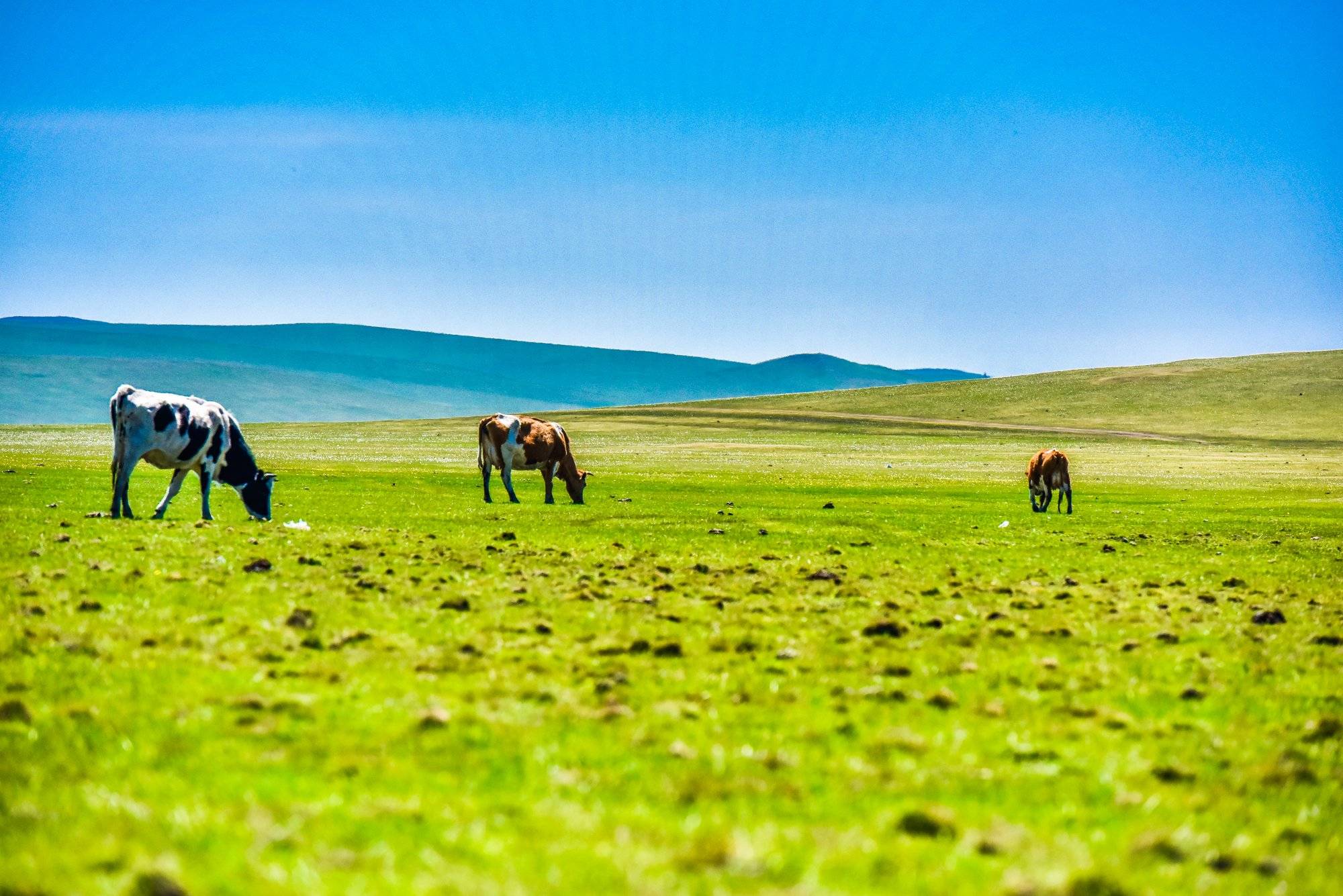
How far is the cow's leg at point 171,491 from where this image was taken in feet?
98.1

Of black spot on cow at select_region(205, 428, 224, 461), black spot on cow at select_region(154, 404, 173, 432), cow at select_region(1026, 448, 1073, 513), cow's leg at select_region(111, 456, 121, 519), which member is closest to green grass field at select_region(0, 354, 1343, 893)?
cow's leg at select_region(111, 456, 121, 519)

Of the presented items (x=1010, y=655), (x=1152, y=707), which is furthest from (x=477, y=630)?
(x=1152, y=707)

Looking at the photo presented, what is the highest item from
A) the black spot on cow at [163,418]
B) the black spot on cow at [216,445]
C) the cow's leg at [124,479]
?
the black spot on cow at [163,418]

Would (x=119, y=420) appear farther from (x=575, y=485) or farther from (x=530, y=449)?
(x=575, y=485)

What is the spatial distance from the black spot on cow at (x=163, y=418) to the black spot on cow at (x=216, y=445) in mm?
1738

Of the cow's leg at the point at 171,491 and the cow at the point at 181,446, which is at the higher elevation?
the cow at the point at 181,446

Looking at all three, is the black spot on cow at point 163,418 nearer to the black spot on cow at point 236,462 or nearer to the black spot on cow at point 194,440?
the black spot on cow at point 194,440

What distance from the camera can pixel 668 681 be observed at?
10.9m

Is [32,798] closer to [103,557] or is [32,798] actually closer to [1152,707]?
[1152,707]

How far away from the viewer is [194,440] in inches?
1228

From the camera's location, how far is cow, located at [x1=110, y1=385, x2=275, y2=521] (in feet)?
96.6

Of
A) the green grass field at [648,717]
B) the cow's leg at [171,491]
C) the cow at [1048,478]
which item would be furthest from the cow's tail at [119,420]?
the cow at [1048,478]

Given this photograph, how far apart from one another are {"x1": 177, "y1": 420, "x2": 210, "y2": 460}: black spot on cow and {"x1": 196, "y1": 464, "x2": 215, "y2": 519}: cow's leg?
616mm

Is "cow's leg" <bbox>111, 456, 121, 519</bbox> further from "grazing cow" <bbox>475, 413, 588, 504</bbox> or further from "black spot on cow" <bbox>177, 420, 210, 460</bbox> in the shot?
"grazing cow" <bbox>475, 413, 588, 504</bbox>
